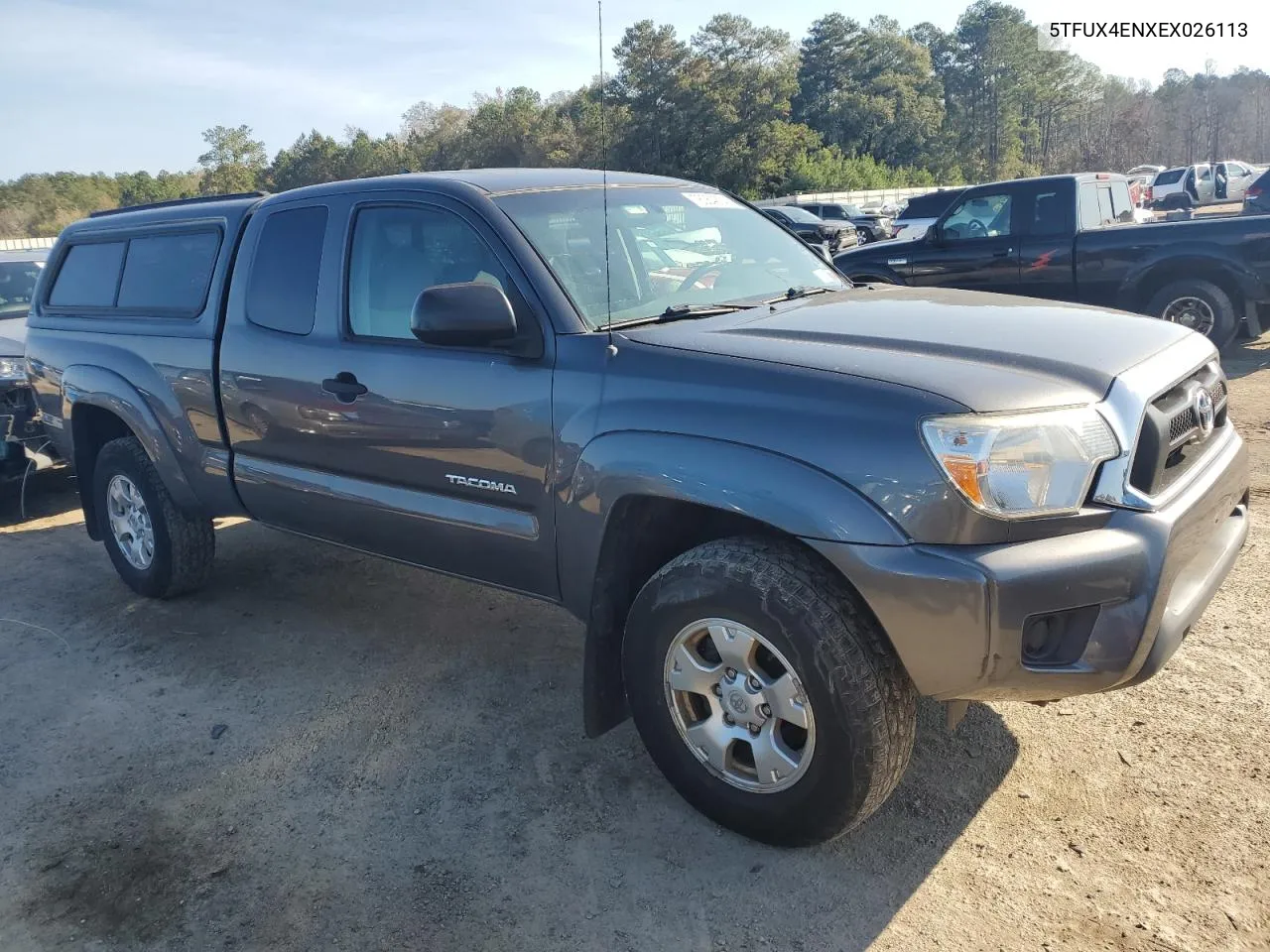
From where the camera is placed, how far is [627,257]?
3473 mm

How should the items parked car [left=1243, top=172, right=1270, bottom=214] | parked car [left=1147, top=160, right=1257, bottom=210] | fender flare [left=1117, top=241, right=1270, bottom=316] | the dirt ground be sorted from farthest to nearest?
parked car [left=1147, top=160, right=1257, bottom=210]
parked car [left=1243, top=172, right=1270, bottom=214]
fender flare [left=1117, top=241, right=1270, bottom=316]
the dirt ground

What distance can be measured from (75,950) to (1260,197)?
12567mm

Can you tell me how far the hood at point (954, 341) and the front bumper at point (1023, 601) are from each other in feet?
1.17

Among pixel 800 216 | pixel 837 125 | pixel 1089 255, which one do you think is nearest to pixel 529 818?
pixel 1089 255

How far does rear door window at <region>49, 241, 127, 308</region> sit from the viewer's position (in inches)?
199

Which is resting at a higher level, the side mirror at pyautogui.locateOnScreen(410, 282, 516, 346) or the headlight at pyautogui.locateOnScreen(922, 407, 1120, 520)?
the side mirror at pyautogui.locateOnScreen(410, 282, 516, 346)

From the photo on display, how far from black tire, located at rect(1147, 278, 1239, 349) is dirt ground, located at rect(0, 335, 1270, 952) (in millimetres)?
5137

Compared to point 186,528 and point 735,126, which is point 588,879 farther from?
point 735,126

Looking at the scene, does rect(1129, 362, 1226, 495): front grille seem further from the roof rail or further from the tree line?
the tree line

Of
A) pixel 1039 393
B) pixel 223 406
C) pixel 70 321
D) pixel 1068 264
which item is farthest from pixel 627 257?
pixel 1068 264

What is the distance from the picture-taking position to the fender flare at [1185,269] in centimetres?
830

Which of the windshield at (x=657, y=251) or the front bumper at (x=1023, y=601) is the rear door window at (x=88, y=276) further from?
the front bumper at (x=1023, y=601)

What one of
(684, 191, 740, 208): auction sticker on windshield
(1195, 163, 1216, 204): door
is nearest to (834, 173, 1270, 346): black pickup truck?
(684, 191, 740, 208): auction sticker on windshield

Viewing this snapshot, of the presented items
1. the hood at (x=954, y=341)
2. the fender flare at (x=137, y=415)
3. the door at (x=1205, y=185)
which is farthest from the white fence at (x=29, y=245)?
the door at (x=1205, y=185)
